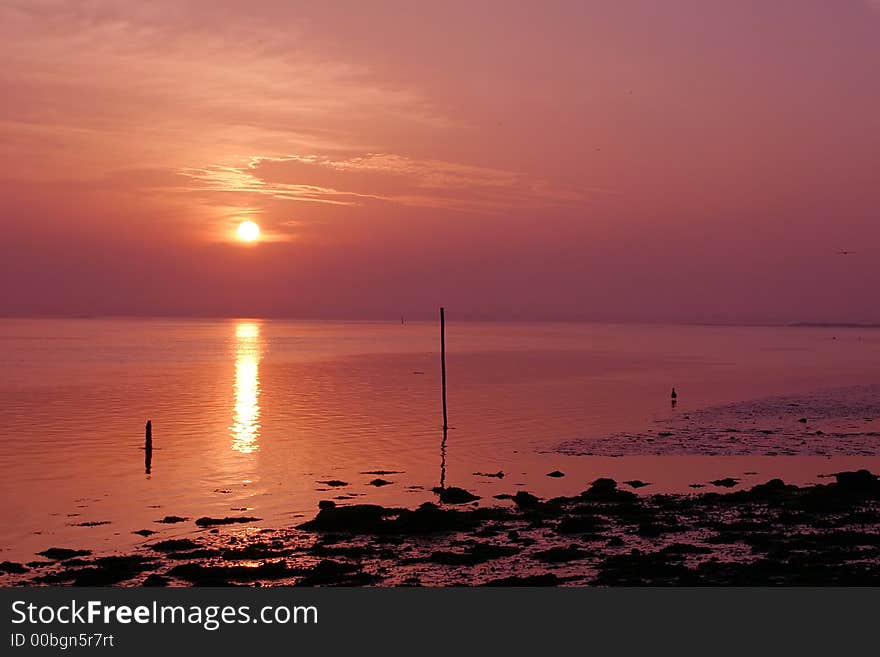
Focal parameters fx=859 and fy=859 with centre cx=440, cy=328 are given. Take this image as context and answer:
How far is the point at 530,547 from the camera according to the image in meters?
27.3

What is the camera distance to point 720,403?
83500 millimetres

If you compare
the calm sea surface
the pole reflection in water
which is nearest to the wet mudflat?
the calm sea surface

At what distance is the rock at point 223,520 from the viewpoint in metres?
31.5

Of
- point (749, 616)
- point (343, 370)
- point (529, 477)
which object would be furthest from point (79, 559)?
point (343, 370)

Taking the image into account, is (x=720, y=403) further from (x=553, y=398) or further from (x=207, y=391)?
(x=207, y=391)

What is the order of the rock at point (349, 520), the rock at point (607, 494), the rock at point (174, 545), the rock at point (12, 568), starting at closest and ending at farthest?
the rock at point (12, 568) < the rock at point (174, 545) < the rock at point (349, 520) < the rock at point (607, 494)

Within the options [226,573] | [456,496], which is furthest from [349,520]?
[456,496]

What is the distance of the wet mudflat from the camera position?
935 inches

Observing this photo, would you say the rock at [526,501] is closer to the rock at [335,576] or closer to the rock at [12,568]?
the rock at [335,576]

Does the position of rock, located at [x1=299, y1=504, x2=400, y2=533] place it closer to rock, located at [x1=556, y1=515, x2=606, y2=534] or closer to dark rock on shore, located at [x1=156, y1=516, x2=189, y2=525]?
dark rock on shore, located at [x1=156, y1=516, x2=189, y2=525]

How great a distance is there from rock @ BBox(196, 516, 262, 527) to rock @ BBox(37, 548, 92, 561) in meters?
4.67

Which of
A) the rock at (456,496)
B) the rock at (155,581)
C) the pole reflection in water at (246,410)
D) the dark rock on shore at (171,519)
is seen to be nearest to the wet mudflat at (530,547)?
the rock at (155,581)

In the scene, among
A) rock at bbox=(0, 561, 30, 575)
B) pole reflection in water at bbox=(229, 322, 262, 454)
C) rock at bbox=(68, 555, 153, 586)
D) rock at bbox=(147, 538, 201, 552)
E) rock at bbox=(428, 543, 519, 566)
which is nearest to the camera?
rock at bbox=(68, 555, 153, 586)

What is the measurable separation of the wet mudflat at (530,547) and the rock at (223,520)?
0.25 feet
